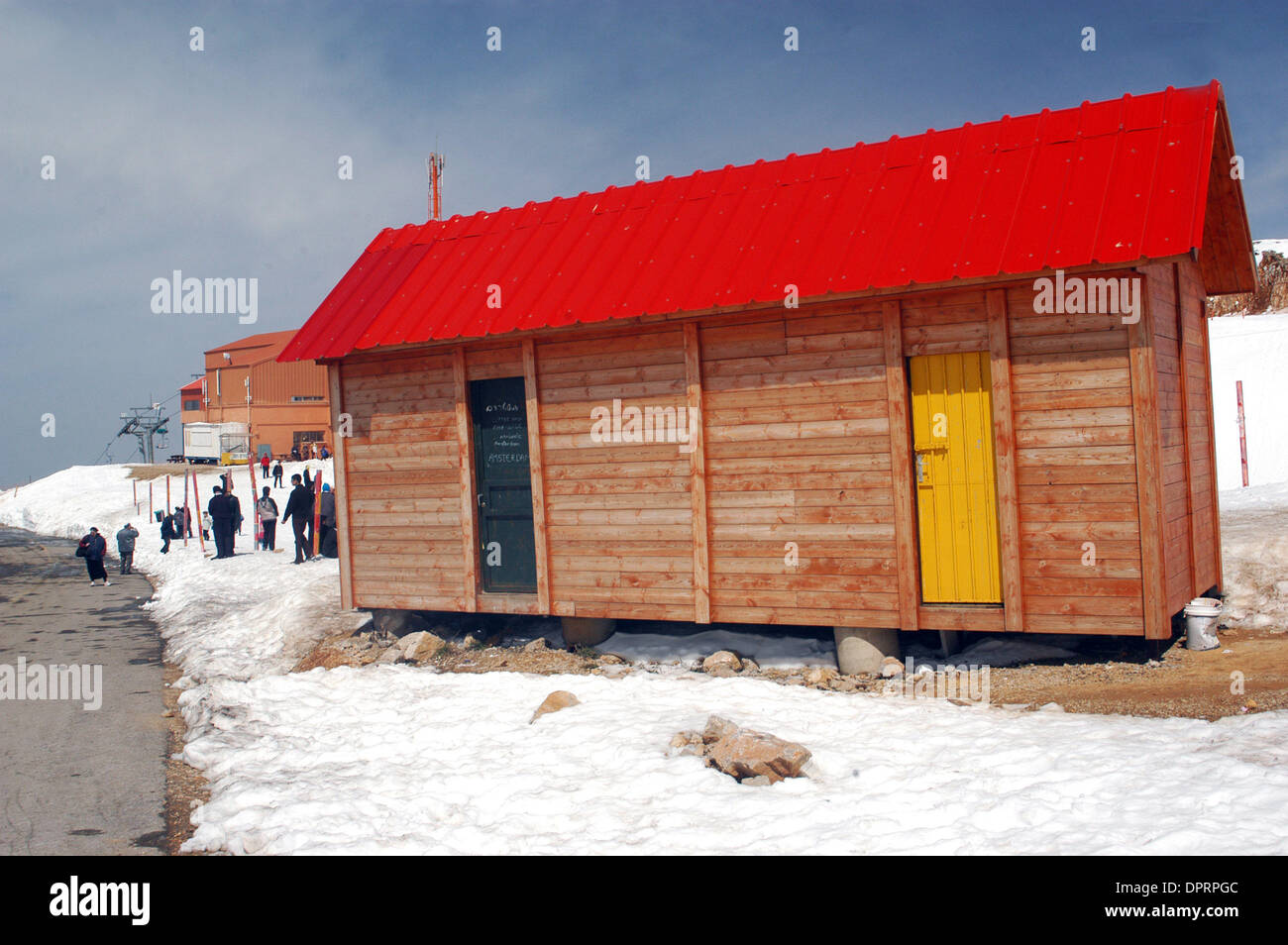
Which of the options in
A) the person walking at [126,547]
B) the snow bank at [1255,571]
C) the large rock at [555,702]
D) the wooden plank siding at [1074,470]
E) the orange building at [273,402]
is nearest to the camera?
the wooden plank siding at [1074,470]

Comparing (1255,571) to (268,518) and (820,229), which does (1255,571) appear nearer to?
(820,229)

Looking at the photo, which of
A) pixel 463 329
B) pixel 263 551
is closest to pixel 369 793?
pixel 463 329

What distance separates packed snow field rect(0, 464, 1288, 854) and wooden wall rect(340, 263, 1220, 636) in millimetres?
1070

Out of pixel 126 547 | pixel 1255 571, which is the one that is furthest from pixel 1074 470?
pixel 126 547

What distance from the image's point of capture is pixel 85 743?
820 centimetres

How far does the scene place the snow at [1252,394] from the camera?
66.7 feet

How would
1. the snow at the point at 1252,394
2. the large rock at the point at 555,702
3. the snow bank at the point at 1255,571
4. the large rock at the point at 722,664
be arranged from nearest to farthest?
the large rock at the point at 555,702 < the snow bank at the point at 1255,571 < the large rock at the point at 722,664 < the snow at the point at 1252,394

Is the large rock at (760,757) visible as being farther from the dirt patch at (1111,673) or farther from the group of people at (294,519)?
the group of people at (294,519)

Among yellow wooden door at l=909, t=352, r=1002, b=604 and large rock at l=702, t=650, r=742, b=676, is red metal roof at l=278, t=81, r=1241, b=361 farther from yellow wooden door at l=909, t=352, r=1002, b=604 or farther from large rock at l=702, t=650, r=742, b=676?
large rock at l=702, t=650, r=742, b=676

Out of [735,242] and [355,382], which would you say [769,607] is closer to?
[735,242]

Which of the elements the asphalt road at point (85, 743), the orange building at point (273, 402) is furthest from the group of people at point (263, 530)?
the orange building at point (273, 402)

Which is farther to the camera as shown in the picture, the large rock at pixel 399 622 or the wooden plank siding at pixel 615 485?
the large rock at pixel 399 622

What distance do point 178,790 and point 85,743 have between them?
1.98 metres

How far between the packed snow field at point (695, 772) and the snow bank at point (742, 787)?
0.02 meters
